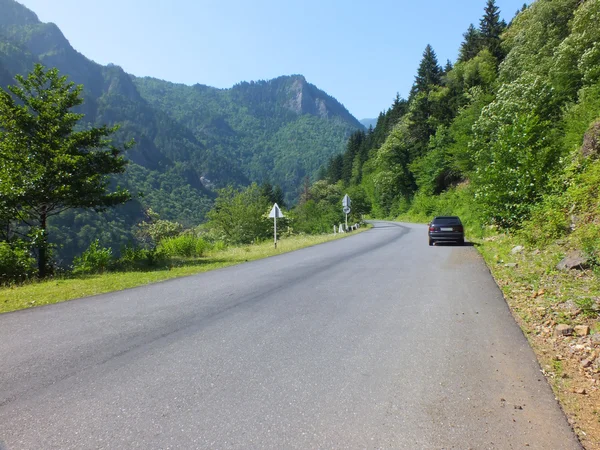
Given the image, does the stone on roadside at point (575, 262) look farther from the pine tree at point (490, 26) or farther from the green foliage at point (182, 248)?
the pine tree at point (490, 26)

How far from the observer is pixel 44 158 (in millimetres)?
13508

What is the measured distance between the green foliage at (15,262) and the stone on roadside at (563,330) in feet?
46.9

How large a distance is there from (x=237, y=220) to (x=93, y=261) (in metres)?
25.4

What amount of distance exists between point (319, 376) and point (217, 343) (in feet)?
5.49

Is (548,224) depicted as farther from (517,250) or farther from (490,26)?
(490,26)

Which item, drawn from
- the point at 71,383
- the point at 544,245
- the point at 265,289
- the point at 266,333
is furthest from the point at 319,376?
the point at 544,245

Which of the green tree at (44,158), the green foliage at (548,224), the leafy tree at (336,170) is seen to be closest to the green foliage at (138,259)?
the green tree at (44,158)

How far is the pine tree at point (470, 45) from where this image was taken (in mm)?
52250

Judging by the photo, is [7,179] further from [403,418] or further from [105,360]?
Answer: [403,418]

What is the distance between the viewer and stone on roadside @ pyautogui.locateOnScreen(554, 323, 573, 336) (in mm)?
5027

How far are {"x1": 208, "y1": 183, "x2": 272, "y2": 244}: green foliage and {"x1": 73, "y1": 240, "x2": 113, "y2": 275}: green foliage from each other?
948 inches

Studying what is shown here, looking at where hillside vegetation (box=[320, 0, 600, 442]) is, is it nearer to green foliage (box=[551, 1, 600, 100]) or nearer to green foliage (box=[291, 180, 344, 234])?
green foliage (box=[551, 1, 600, 100])

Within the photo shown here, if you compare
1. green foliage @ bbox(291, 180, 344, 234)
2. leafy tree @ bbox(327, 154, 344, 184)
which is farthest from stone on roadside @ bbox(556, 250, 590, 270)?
leafy tree @ bbox(327, 154, 344, 184)

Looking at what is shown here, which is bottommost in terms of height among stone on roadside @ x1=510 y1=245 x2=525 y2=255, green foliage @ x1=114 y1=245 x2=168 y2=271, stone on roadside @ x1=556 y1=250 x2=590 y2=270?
green foliage @ x1=114 y1=245 x2=168 y2=271
